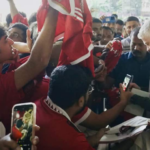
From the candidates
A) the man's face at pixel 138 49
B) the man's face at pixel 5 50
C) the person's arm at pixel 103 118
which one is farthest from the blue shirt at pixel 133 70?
the man's face at pixel 5 50

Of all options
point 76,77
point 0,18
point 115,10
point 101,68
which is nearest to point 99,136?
point 76,77

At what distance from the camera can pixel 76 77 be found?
2.93 feet

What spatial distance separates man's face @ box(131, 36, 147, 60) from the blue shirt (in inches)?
1.3

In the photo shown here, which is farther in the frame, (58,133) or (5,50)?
(5,50)

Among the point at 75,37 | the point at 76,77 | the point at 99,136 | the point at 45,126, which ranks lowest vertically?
the point at 99,136

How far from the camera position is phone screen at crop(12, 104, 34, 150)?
2.12 ft

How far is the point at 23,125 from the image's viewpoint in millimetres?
654

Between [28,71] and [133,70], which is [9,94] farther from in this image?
[133,70]

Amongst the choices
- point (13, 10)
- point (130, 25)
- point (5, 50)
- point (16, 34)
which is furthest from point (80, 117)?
point (130, 25)

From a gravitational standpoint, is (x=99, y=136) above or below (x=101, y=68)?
below

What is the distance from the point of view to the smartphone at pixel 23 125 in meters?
0.65

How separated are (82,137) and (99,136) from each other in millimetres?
167

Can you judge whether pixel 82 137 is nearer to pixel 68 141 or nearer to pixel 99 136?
pixel 68 141

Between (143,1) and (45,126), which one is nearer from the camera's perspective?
(45,126)
